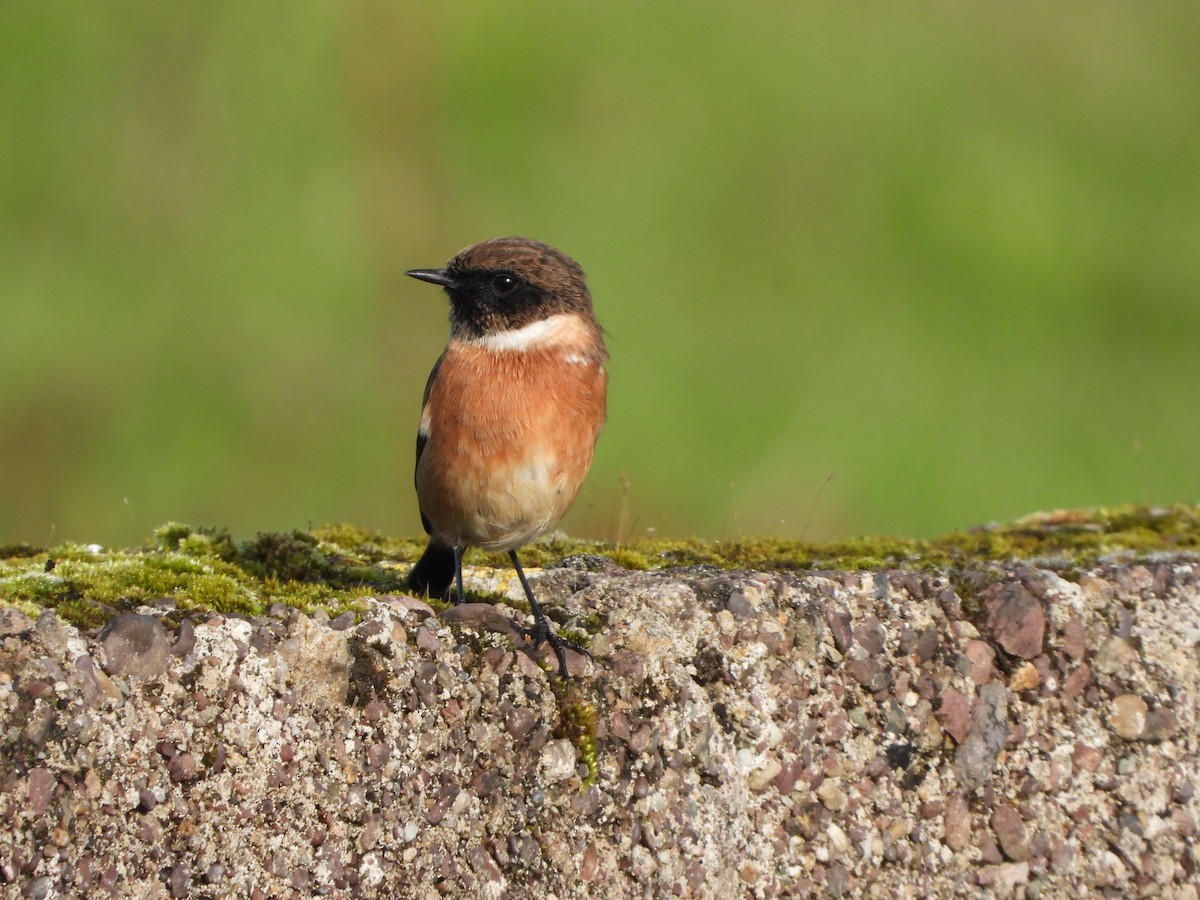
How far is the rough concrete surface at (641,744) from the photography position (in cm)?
318

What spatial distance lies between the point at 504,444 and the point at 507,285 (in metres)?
0.68

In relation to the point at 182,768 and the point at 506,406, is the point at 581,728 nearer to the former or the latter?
the point at 182,768

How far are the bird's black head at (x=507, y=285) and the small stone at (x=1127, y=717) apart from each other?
2.32 metres

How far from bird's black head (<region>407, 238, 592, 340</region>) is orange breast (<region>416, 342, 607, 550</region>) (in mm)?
151

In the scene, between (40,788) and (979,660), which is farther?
(979,660)

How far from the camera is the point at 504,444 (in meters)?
4.61

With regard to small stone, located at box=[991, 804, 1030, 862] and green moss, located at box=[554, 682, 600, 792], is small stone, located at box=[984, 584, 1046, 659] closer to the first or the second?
small stone, located at box=[991, 804, 1030, 862]

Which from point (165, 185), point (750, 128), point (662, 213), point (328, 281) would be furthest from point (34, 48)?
point (750, 128)

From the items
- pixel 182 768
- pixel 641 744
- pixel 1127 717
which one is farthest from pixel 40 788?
pixel 1127 717

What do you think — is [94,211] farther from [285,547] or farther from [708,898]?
[708,898]

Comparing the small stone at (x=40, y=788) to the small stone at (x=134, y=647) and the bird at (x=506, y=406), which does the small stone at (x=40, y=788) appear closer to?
the small stone at (x=134, y=647)

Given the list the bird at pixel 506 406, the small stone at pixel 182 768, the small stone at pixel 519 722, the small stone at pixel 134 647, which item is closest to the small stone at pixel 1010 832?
the small stone at pixel 519 722

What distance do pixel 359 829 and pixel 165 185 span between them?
831cm

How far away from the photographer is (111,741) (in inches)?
124
